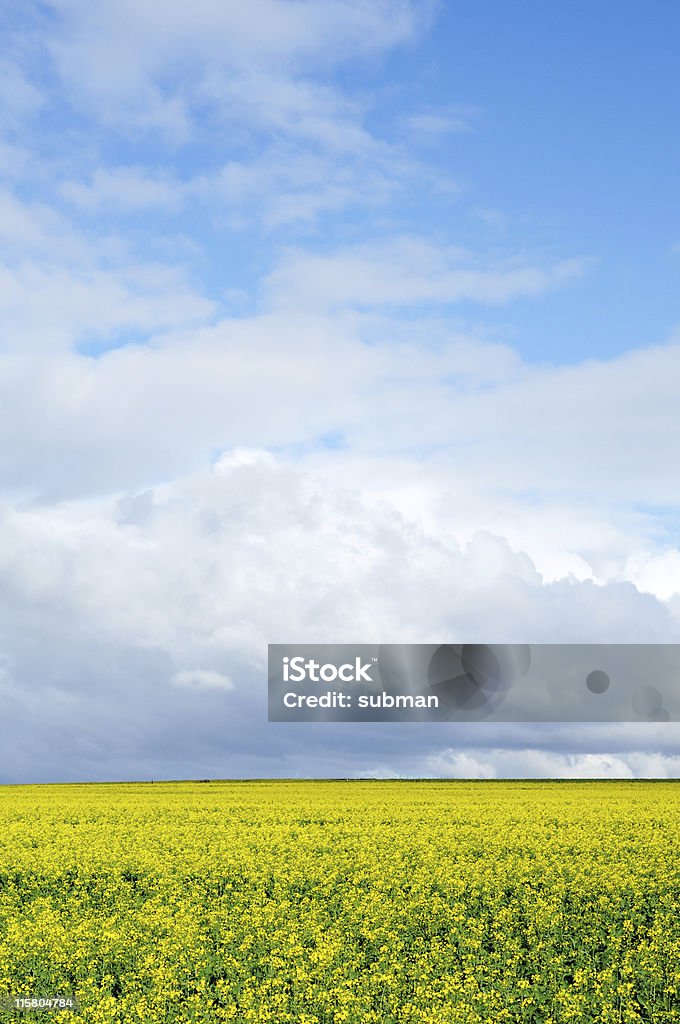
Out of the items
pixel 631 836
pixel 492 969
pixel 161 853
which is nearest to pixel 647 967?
pixel 492 969

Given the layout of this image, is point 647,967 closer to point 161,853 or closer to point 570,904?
point 570,904

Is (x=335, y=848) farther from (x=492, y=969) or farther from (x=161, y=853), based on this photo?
(x=492, y=969)

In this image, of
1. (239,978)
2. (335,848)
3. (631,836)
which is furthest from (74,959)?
(631,836)

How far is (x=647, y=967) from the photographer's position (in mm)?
15445

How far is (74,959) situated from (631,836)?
1570 centimetres

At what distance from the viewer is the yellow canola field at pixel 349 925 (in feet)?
47.5

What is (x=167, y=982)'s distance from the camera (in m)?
15.4

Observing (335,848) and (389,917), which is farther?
(335,848)

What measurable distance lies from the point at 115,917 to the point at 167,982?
3426 millimetres

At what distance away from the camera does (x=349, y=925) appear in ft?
55.6

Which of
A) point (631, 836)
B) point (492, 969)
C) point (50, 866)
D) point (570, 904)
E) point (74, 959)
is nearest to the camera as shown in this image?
point (492, 969)

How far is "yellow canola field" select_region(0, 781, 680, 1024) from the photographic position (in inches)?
570

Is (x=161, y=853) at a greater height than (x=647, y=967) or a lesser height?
greater

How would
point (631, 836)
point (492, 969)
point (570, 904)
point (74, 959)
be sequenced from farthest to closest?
point (631, 836) < point (570, 904) < point (74, 959) < point (492, 969)
